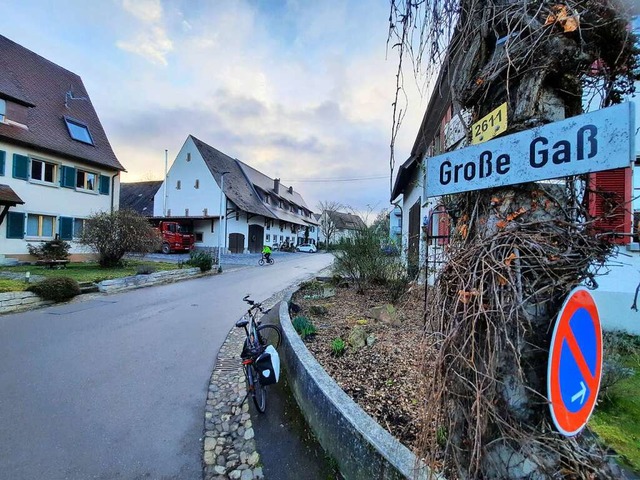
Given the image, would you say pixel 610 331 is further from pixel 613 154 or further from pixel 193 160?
pixel 193 160

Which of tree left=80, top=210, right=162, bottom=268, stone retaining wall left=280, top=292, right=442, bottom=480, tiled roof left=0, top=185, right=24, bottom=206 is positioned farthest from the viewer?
tiled roof left=0, top=185, right=24, bottom=206

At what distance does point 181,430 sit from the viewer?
3182 mm

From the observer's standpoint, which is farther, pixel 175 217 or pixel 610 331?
pixel 175 217

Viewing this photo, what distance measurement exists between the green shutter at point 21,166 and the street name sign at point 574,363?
829 inches

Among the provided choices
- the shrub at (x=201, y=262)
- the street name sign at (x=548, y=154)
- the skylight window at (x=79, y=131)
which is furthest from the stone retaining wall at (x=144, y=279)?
the street name sign at (x=548, y=154)

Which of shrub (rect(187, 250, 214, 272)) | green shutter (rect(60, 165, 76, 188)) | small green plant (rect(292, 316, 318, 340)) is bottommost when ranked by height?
small green plant (rect(292, 316, 318, 340))

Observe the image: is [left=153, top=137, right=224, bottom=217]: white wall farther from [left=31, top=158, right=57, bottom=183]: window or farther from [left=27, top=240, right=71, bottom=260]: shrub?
[left=27, top=240, right=71, bottom=260]: shrub

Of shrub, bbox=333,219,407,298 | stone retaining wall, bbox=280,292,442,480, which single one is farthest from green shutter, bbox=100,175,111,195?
stone retaining wall, bbox=280,292,442,480

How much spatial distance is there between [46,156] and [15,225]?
3923mm

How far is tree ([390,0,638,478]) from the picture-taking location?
1193mm

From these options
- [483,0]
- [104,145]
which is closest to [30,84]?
[104,145]

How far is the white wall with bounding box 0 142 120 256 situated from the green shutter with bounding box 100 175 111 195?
0.60 ft

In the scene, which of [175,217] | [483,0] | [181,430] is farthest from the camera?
[175,217]

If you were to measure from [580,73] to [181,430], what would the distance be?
3.98m
